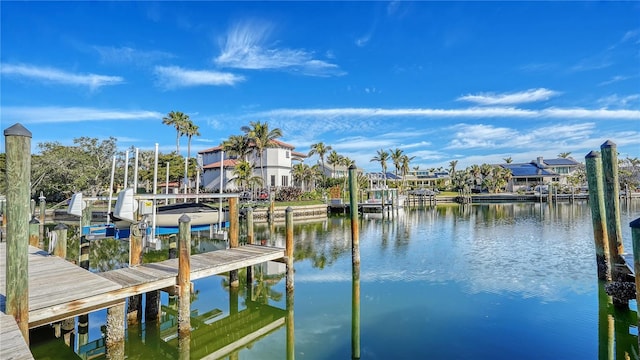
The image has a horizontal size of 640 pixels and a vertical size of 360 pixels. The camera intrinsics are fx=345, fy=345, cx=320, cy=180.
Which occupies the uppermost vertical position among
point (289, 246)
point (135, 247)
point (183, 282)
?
point (135, 247)

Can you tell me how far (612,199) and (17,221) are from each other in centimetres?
1341

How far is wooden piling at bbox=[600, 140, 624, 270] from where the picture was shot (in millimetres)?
9438

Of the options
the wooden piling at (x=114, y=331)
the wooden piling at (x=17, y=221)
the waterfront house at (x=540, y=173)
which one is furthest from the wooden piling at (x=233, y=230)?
the waterfront house at (x=540, y=173)

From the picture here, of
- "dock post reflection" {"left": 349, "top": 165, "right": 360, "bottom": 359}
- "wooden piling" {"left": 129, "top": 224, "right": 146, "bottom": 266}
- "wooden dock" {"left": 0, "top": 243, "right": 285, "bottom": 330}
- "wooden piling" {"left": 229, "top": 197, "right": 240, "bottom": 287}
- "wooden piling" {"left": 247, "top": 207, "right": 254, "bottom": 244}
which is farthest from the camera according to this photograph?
"wooden piling" {"left": 247, "top": 207, "right": 254, "bottom": 244}

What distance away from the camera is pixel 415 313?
9.75m

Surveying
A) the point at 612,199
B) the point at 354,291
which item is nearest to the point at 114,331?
the point at 354,291

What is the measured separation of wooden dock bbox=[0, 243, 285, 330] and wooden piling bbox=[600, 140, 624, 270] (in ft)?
31.8

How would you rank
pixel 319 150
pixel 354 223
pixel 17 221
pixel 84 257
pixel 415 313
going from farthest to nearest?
pixel 319 150 → pixel 354 223 → pixel 84 257 → pixel 415 313 → pixel 17 221

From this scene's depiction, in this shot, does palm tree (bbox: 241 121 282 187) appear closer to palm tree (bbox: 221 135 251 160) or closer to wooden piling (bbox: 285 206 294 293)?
palm tree (bbox: 221 135 251 160)

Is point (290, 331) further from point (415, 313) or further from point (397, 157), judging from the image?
point (397, 157)

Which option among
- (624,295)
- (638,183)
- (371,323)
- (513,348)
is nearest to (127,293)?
(371,323)

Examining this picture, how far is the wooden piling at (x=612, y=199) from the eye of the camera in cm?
944

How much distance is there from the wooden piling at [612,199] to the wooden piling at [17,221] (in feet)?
42.8

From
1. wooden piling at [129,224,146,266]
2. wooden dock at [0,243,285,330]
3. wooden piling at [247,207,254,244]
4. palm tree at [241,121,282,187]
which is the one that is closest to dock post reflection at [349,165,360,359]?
wooden dock at [0,243,285,330]
